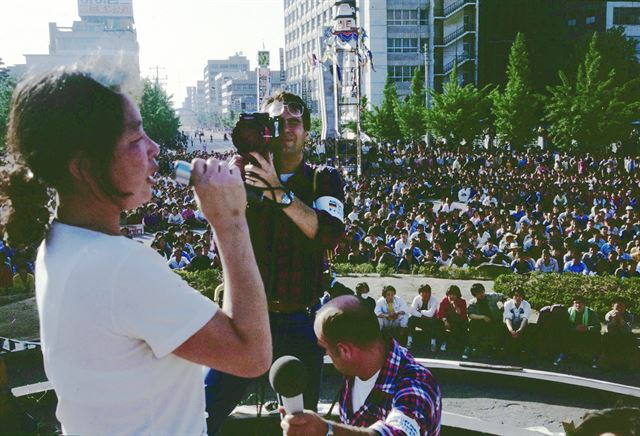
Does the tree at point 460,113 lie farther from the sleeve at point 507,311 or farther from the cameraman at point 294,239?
the cameraman at point 294,239

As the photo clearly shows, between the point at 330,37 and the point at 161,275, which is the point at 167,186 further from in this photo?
the point at 161,275

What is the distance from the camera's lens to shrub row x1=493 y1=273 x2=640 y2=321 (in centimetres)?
1139

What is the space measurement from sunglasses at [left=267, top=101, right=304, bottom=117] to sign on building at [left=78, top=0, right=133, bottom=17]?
16389 cm

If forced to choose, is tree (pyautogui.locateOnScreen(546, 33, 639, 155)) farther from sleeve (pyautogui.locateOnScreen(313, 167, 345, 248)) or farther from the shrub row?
sleeve (pyautogui.locateOnScreen(313, 167, 345, 248))

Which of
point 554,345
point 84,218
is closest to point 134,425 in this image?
point 84,218

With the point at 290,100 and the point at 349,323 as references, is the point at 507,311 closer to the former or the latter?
the point at 290,100

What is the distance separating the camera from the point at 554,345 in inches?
402

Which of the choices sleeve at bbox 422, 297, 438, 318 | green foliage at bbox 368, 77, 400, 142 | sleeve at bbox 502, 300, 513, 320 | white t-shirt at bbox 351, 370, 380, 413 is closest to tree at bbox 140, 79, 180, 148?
green foliage at bbox 368, 77, 400, 142

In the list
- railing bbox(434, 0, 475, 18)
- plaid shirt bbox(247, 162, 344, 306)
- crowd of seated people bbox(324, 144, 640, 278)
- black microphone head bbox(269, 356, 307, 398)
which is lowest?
crowd of seated people bbox(324, 144, 640, 278)

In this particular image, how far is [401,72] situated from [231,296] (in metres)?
68.2

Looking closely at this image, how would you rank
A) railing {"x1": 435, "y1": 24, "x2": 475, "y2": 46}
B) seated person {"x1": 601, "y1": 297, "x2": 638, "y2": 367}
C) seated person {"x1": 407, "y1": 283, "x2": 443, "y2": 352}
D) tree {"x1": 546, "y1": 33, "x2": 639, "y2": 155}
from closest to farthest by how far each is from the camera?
seated person {"x1": 601, "y1": 297, "x2": 638, "y2": 367} < seated person {"x1": 407, "y1": 283, "x2": 443, "y2": 352} < tree {"x1": 546, "y1": 33, "x2": 639, "y2": 155} < railing {"x1": 435, "y1": 24, "x2": 475, "y2": 46}

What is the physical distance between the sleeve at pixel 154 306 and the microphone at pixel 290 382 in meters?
0.57

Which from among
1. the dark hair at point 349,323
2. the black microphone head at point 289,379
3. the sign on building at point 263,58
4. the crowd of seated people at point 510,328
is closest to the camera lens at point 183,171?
the black microphone head at point 289,379

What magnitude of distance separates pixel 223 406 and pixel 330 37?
32.5 m
